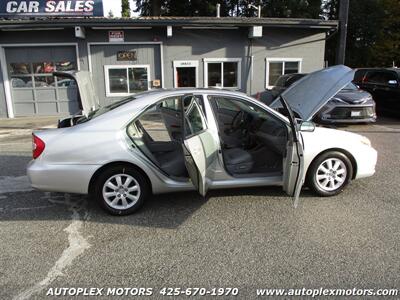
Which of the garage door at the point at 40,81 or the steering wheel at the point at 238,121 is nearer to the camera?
the steering wheel at the point at 238,121

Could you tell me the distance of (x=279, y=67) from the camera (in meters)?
15.9

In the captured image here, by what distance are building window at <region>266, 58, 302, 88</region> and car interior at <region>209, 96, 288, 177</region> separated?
34.3 feet

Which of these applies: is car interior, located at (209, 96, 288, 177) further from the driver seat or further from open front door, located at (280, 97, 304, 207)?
open front door, located at (280, 97, 304, 207)

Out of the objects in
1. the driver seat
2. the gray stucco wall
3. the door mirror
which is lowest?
the driver seat

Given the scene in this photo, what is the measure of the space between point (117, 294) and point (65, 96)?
13970mm

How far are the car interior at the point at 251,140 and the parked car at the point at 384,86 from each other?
9.47 metres

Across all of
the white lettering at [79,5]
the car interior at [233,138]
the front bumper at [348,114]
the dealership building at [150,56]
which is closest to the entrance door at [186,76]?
the dealership building at [150,56]

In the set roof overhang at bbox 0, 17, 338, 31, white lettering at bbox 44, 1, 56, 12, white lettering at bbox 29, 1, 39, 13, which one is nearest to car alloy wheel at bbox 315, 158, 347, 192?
roof overhang at bbox 0, 17, 338, 31

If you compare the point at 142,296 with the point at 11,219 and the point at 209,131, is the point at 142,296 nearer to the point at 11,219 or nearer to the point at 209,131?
the point at 209,131

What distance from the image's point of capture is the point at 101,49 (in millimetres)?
14867

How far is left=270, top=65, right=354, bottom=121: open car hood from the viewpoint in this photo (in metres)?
4.68

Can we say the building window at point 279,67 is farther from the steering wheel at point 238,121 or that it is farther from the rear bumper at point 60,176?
the rear bumper at point 60,176

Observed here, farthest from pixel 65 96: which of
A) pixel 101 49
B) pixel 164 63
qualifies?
pixel 164 63

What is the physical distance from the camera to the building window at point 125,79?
15.1m
